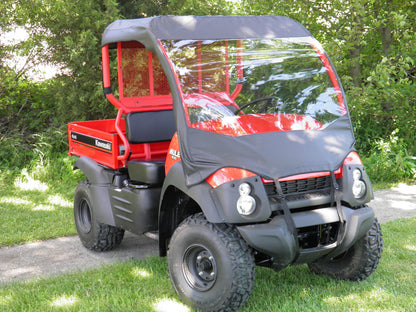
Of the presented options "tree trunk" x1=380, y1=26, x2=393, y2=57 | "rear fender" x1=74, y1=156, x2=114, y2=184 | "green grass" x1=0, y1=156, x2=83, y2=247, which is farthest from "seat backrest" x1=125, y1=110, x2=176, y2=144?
"tree trunk" x1=380, y1=26, x2=393, y2=57

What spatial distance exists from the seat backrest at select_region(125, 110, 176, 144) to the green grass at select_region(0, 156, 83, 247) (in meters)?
1.59

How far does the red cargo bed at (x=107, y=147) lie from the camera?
4625 mm

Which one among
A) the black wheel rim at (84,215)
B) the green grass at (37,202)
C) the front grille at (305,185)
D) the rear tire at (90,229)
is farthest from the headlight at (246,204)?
the green grass at (37,202)

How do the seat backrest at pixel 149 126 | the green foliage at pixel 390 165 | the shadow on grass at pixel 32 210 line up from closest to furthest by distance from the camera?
the seat backrest at pixel 149 126 → the shadow on grass at pixel 32 210 → the green foliage at pixel 390 165

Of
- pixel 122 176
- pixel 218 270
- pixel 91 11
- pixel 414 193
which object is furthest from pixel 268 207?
pixel 91 11

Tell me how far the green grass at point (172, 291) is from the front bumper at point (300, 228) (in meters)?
0.40

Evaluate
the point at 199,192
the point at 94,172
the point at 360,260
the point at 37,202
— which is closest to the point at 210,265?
the point at 199,192

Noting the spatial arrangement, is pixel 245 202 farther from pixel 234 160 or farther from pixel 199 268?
pixel 199 268

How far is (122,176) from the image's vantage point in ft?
15.2

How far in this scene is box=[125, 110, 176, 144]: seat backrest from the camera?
4539mm

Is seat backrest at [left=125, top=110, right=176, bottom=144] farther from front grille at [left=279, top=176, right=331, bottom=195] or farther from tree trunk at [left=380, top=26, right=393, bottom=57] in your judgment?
tree trunk at [left=380, top=26, right=393, bottom=57]

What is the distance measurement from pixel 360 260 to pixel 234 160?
4.09ft

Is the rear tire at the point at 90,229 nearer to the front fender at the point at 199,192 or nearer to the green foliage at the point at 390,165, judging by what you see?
the front fender at the point at 199,192

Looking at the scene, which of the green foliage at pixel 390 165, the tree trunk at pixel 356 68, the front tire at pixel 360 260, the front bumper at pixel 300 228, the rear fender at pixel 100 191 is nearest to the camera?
the front bumper at pixel 300 228
